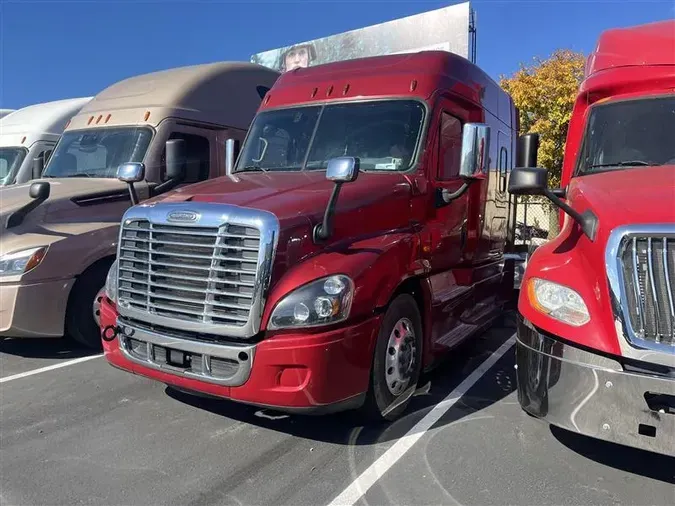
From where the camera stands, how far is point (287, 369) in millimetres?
3479

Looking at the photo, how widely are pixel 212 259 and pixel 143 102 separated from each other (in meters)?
4.67

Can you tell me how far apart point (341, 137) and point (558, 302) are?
2.49 meters

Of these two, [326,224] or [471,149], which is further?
[471,149]

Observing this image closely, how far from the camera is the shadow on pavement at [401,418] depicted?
4.06 metres

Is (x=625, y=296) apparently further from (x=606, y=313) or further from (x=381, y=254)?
(x=381, y=254)

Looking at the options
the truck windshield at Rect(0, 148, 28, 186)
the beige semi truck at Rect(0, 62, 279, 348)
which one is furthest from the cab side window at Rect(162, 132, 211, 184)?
the truck windshield at Rect(0, 148, 28, 186)

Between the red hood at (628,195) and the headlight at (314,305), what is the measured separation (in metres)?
1.61

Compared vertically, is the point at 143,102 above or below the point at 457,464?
above

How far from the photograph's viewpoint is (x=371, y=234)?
164 inches

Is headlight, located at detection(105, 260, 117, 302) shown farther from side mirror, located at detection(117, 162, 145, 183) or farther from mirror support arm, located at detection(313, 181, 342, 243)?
mirror support arm, located at detection(313, 181, 342, 243)

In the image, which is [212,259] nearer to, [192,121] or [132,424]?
[132,424]

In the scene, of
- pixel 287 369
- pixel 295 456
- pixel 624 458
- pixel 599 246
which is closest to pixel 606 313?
pixel 599 246

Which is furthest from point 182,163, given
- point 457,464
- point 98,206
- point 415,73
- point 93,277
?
point 457,464

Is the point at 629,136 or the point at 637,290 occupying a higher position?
the point at 629,136
